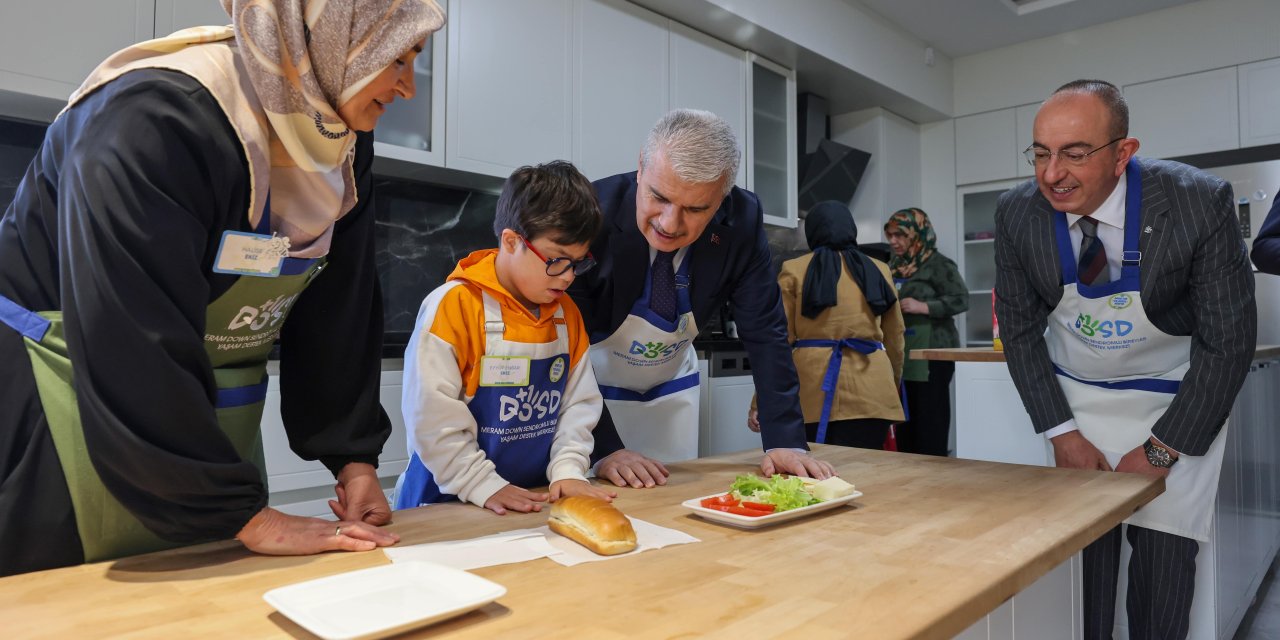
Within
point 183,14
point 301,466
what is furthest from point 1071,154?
point 183,14

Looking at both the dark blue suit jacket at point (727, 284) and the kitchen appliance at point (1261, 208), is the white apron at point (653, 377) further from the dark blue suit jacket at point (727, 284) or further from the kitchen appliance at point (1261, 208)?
the kitchen appliance at point (1261, 208)

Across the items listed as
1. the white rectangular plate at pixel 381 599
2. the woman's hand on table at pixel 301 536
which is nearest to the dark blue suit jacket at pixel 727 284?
the woman's hand on table at pixel 301 536

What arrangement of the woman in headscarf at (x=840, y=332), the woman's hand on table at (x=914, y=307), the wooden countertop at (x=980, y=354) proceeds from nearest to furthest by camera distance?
the wooden countertop at (x=980, y=354) < the woman in headscarf at (x=840, y=332) < the woman's hand on table at (x=914, y=307)

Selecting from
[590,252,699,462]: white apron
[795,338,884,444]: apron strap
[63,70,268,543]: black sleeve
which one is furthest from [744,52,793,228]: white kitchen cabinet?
[63,70,268,543]: black sleeve

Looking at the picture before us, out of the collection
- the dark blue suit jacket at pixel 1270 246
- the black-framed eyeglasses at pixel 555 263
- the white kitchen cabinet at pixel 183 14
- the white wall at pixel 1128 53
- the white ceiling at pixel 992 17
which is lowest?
the black-framed eyeglasses at pixel 555 263

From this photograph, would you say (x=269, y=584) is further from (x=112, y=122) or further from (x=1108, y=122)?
(x=1108, y=122)

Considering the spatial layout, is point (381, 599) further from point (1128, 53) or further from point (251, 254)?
point (1128, 53)

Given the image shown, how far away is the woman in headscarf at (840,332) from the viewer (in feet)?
10.3

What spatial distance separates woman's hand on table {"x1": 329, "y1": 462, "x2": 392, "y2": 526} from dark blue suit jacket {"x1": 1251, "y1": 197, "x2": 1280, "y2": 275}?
249 centimetres

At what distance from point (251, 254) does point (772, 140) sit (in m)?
3.98

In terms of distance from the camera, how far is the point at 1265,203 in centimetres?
427

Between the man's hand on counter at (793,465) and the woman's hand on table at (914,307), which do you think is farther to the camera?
the woman's hand on table at (914,307)

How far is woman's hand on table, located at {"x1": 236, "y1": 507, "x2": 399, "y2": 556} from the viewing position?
83 centimetres

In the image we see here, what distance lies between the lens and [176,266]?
29.2 inches
